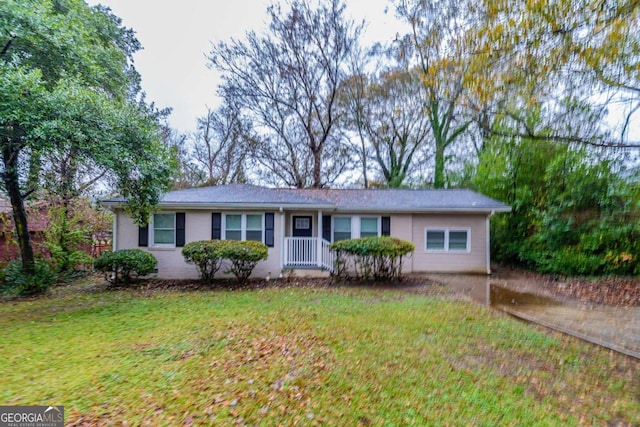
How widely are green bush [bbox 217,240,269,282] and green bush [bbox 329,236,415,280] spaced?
2.44m

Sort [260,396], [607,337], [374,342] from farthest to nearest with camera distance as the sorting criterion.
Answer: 1. [607,337]
2. [374,342]
3. [260,396]

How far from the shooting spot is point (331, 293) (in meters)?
8.30

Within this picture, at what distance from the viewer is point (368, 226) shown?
11727mm

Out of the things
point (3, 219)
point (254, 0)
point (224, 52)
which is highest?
point (254, 0)

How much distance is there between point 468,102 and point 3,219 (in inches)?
591

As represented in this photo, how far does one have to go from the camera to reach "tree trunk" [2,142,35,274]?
704 centimetres

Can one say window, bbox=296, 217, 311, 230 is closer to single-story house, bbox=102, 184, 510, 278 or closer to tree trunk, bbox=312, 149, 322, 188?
single-story house, bbox=102, 184, 510, 278

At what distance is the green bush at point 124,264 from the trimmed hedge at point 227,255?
123 centimetres

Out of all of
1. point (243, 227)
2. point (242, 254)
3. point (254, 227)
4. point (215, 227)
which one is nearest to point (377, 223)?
point (254, 227)

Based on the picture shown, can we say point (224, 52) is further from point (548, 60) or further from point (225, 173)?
point (548, 60)

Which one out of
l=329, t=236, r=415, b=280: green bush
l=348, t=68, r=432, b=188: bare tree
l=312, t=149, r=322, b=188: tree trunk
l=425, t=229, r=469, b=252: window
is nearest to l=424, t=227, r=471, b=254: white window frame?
l=425, t=229, r=469, b=252: window

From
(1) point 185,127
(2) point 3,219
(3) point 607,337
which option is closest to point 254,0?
(1) point 185,127

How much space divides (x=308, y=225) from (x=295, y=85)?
1119 cm

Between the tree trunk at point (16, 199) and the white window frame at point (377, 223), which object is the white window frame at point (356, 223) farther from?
the tree trunk at point (16, 199)
